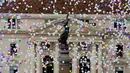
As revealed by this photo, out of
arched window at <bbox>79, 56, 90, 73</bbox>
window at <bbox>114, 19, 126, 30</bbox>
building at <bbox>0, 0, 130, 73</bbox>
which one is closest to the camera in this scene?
window at <bbox>114, 19, 126, 30</bbox>

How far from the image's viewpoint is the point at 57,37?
3334 cm

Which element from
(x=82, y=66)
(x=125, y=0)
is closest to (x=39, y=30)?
(x=82, y=66)

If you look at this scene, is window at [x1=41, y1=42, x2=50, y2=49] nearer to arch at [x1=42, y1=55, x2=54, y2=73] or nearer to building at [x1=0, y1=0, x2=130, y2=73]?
building at [x1=0, y1=0, x2=130, y2=73]

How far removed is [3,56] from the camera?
109ft

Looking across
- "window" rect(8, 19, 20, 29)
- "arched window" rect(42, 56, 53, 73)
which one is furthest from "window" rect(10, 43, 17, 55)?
"arched window" rect(42, 56, 53, 73)

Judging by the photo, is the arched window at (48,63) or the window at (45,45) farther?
the arched window at (48,63)

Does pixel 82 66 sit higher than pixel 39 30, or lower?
lower

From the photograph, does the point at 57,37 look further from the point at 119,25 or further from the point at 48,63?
the point at 119,25

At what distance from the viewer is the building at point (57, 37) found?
109ft

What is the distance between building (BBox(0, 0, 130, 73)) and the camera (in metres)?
33.2

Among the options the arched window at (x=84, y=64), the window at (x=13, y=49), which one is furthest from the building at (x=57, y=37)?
the arched window at (x=84, y=64)

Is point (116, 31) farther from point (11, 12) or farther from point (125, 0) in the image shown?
point (11, 12)

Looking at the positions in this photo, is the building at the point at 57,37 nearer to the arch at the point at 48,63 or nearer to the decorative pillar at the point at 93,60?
the decorative pillar at the point at 93,60

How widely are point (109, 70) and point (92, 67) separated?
130 centimetres
